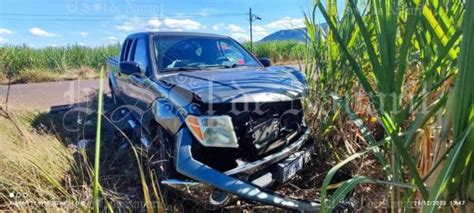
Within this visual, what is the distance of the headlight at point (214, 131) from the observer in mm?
2631

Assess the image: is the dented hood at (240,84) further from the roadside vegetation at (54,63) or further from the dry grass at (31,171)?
the roadside vegetation at (54,63)

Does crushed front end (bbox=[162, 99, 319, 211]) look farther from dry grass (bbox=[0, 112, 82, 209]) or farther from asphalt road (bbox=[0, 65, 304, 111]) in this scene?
asphalt road (bbox=[0, 65, 304, 111])

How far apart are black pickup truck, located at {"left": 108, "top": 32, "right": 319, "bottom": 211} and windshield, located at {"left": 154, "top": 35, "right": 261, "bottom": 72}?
0.81 feet

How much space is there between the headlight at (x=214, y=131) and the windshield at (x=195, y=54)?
49.7 inches

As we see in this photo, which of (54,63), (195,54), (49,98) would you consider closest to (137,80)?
(195,54)

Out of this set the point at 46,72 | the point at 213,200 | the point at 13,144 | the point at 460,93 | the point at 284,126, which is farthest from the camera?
the point at 46,72

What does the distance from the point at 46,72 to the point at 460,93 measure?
22098 mm

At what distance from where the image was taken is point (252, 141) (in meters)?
2.73

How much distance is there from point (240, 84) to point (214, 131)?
1.83 ft

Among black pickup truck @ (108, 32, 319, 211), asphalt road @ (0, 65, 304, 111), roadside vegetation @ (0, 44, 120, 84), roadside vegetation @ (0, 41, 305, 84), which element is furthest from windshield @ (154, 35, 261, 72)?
roadside vegetation @ (0, 44, 120, 84)

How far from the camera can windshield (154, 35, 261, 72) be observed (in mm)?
3854

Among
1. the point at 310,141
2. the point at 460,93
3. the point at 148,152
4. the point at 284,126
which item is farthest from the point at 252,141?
the point at 460,93

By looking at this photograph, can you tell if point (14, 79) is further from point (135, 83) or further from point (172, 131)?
point (172, 131)

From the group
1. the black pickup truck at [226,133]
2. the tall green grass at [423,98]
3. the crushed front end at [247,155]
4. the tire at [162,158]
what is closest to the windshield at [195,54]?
the black pickup truck at [226,133]
